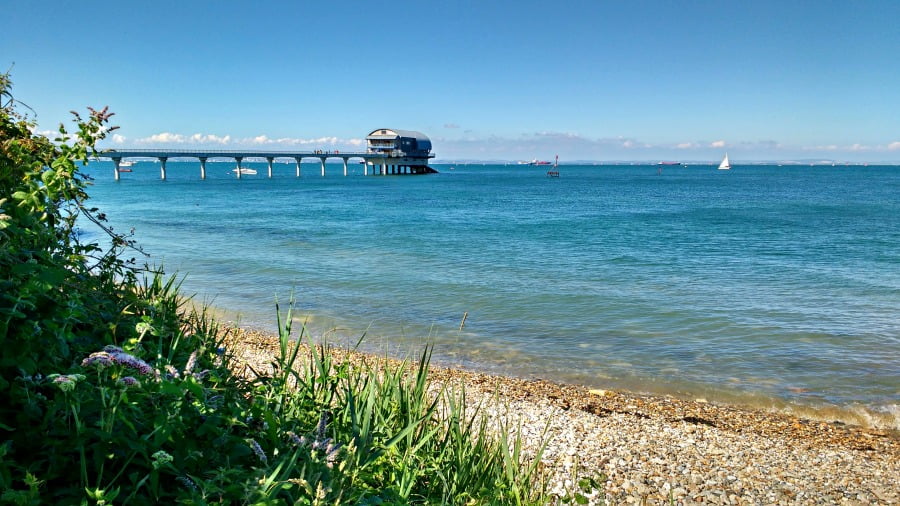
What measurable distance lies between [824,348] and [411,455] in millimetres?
12382

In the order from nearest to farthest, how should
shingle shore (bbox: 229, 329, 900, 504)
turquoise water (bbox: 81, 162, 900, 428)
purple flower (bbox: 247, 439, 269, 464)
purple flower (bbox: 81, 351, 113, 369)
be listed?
purple flower (bbox: 81, 351, 113, 369), purple flower (bbox: 247, 439, 269, 464), shingle shore (bbox: 229, 329, 900, 504), turquoise water (bbox: 81, 162, 900, 428)

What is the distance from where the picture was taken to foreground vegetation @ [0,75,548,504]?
2457 millimetres

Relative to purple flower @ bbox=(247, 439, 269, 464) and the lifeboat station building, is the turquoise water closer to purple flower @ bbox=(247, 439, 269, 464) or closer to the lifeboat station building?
purple flower @ bbox=(247, 439, 269, 464)

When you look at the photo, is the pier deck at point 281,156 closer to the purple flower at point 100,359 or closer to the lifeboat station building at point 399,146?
the lifeboat station building at point 399,146

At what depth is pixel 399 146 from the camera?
388 ft

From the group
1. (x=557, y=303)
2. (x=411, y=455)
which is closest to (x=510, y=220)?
(x=557, y=303)

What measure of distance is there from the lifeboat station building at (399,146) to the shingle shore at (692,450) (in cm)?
11003

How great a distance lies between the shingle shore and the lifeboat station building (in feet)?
361

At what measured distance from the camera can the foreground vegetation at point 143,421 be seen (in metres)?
2.46

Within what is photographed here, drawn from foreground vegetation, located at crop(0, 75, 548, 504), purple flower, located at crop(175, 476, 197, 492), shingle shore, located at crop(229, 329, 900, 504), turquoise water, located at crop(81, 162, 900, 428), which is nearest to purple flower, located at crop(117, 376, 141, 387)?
foreground vegetation, located at crop(0, 75, 548, 504)

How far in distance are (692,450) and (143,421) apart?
23.4 feet

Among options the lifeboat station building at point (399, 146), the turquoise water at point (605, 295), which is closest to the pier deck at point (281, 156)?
the lifeboat station building at point (399, 146)

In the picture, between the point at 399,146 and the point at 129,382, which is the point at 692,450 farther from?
the point at 399,146

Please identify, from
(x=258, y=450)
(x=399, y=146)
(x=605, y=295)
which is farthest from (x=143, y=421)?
(x=399, y=146)
